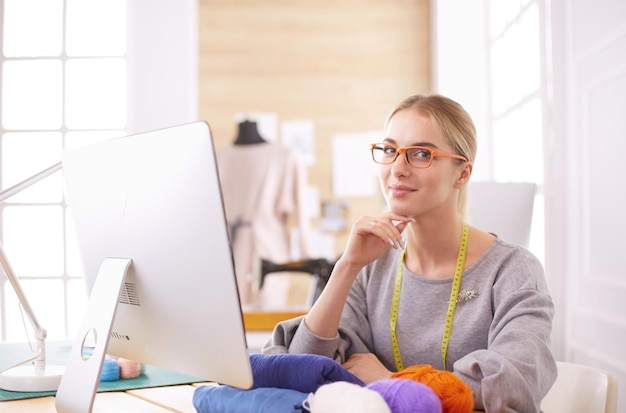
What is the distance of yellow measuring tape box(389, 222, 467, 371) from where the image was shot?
58.5 inches

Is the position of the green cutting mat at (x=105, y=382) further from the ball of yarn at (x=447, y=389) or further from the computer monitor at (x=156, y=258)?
the ball of yarn at (x=447, y=389)

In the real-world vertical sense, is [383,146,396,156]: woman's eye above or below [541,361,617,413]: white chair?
above

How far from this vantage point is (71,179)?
1.27 metres

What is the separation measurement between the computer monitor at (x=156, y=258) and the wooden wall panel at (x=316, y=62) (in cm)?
381

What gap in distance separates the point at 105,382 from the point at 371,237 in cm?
64

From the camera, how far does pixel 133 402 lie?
4.21 ft

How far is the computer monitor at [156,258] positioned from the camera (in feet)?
3.22

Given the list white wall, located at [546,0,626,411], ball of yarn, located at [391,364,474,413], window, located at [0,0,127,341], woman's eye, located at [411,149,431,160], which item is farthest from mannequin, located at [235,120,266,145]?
ball of yarn, located at [391,364,474,413]

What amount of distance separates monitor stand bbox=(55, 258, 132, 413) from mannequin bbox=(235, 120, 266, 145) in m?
2.70

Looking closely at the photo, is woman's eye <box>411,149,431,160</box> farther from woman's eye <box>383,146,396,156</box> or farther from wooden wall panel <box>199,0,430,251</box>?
wooden wall panel <box>199,0,430,251</box>

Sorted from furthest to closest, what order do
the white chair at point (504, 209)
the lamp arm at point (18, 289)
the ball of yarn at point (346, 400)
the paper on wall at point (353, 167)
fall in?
the paper on wall at point (353, 167), the white chair at point (504, 209), the lamp arm at point (18, 289), the ball of yarn at point (346, 400)

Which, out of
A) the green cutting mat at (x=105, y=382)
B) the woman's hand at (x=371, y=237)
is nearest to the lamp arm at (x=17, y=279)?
the green cutting mat at (x=105, y=382)

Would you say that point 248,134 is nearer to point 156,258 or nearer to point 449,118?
point 449,118

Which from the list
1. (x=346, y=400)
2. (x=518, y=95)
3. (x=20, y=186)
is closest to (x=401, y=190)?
(x=346, y=400)
